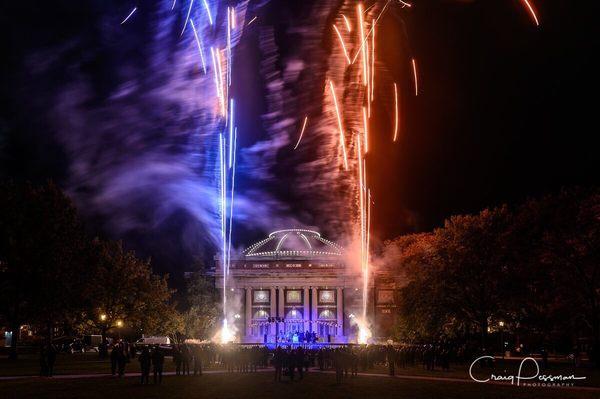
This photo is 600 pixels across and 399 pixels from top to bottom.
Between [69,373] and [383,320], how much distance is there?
8579 centimetres

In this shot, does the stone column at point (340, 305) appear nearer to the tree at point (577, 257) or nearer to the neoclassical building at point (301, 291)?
the neoclassical building at point (301, 291)

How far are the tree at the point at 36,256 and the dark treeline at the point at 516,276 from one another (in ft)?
102

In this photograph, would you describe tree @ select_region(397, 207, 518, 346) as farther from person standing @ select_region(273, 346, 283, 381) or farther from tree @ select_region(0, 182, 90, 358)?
tree @ select_region(0, 182, 90, 358)

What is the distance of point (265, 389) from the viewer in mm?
29031

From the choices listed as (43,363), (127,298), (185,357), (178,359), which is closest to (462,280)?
(185,357)

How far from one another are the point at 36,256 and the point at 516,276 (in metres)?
38.1

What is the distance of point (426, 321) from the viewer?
61.7 m

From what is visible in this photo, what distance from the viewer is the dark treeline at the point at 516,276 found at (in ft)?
159

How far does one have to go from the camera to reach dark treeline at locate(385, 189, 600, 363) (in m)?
48.5

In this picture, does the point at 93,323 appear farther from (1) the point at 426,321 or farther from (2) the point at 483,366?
(2) the point at 483,366

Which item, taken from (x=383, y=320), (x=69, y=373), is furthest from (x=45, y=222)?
(x=383, y=320)

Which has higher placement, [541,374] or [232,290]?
[232,290]

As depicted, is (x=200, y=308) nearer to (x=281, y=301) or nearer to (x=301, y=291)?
(x=281, y=301)

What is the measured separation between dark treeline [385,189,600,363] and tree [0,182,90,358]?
3096 centimetres
